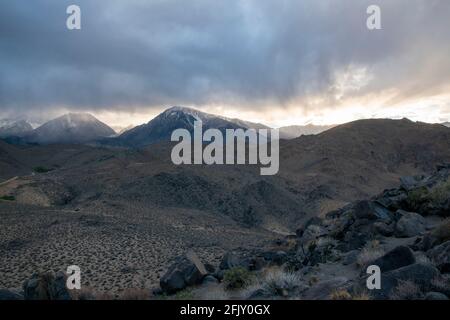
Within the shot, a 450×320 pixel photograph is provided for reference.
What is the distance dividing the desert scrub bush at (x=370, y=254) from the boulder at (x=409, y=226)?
5.77 feet

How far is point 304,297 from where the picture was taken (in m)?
10.3

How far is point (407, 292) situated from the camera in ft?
27.3

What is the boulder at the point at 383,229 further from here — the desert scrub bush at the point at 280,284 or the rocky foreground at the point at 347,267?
the desert scrub bush at the point at 280,284

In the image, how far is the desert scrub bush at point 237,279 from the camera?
42.7 ft

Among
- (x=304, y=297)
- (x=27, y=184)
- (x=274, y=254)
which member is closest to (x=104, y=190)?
(x=27, y=184)

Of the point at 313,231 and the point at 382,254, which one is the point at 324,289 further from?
the point at 313,231

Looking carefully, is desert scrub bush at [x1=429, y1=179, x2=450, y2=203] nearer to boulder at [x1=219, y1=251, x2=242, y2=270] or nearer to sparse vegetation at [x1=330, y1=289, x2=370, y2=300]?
boulder at [x1=219, y1=251, x2=242, y2=270]

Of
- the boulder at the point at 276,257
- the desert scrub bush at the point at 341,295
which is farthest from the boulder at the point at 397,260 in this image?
the boulder at the point at 276,257

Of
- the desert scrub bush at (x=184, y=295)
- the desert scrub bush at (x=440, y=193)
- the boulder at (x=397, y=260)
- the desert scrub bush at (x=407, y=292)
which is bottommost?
the desert scrub bush at (x=184, y=295)

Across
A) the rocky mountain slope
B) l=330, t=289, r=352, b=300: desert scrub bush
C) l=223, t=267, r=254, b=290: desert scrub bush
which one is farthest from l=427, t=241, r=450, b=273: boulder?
the rocky mountain slope

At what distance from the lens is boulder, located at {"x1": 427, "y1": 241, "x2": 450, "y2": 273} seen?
9672mm

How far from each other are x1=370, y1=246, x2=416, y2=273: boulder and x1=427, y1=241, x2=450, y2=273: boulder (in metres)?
0.61

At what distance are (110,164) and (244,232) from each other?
37617 mm
